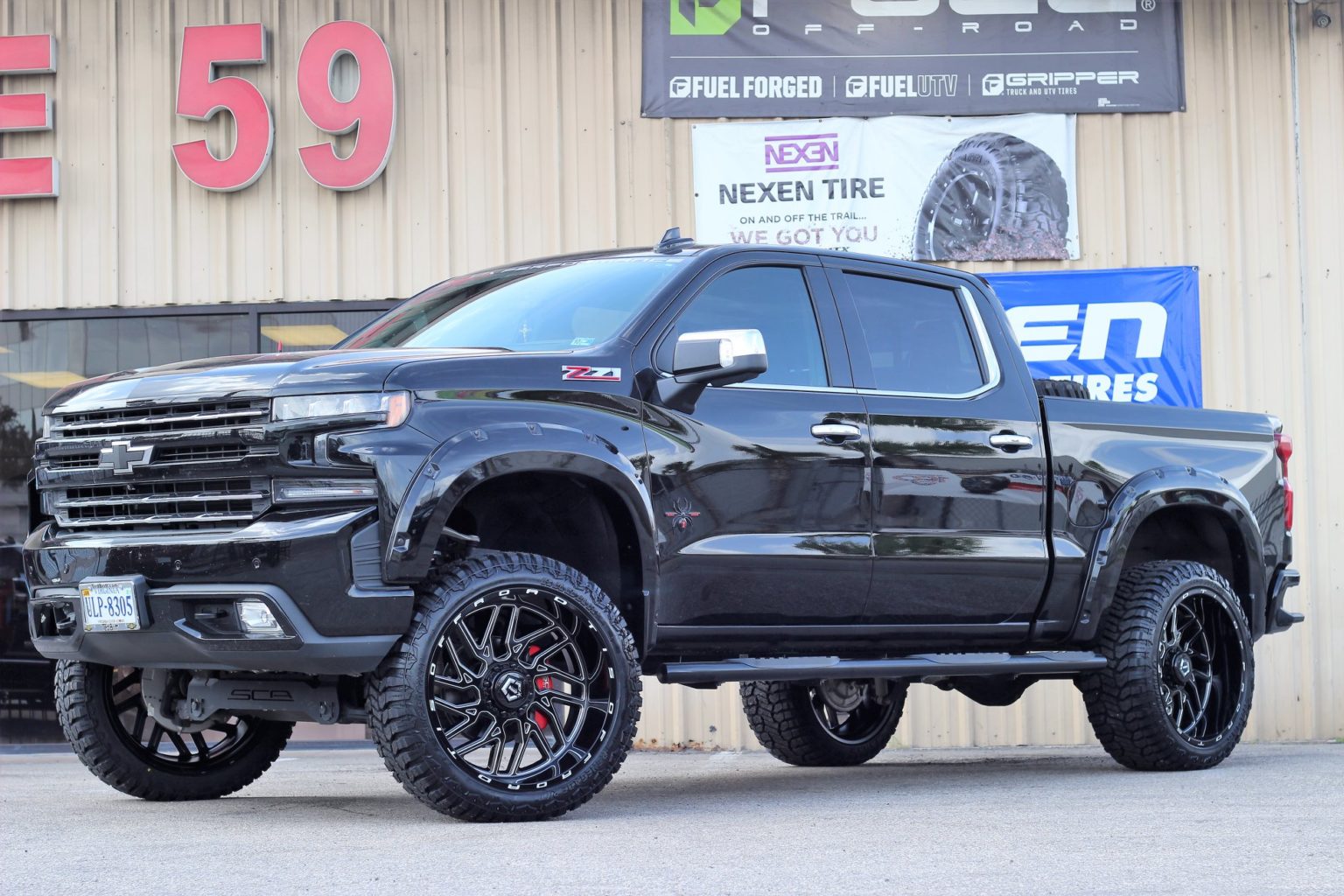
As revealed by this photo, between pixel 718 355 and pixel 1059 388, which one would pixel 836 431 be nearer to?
pixel 718 355

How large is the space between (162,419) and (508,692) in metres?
1.36

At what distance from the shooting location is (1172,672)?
24.6 feet

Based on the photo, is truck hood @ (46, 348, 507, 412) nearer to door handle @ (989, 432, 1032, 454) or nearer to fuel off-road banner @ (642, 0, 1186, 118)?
door handle @ (989, 432, 1032, 454)

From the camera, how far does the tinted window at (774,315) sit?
248 inches

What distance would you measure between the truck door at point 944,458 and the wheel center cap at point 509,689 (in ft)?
5.34

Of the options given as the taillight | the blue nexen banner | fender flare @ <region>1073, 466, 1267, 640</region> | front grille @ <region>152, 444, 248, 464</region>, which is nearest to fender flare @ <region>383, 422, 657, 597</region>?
front grille @ <region>152, 444, 248, 464</region>

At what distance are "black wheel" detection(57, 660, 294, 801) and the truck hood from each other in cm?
107

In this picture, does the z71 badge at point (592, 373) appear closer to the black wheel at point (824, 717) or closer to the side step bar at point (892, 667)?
the side step bar at point (892, 667)

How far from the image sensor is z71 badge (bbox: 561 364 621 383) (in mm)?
5641

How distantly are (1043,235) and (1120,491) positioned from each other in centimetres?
426

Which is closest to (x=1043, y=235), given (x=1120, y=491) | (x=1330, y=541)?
(x=1330, y=541)

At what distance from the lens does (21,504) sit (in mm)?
11125

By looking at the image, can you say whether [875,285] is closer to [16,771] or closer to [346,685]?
[346,685]

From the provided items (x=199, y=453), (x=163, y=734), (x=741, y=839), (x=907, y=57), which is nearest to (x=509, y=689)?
(x=741, y=839)
